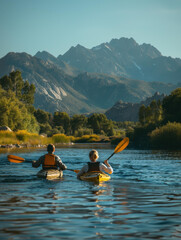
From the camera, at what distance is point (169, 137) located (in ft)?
175

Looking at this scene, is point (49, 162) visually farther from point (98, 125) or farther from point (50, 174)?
point (98, 125)

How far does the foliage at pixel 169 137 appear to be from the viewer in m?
52.6

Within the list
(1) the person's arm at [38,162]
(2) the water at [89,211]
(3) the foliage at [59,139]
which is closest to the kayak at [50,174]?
(1) the person's arm at [38,162]

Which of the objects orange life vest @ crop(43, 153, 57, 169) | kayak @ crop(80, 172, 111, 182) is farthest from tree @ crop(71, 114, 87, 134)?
kayak @ crop(80, 172, 111, 182)

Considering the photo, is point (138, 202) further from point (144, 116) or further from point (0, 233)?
point (144, 116)

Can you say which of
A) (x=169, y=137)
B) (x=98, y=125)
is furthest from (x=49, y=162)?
(x=98, y=125)

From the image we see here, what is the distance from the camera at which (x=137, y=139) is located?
72.7 meters

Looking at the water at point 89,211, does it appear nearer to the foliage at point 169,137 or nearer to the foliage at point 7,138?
the foliage at point 169,137

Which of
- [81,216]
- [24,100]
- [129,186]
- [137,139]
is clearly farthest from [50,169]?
[24,100]

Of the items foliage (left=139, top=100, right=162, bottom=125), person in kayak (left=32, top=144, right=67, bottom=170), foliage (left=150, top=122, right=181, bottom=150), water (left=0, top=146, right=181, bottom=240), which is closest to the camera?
water (left=0, top=146, right=181, bottom=240)

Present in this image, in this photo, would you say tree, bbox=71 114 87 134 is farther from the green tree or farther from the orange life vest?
the orange life vest

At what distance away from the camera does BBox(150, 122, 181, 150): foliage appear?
5262cm

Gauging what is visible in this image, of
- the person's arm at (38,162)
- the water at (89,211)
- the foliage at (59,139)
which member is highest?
the foliage at (59,139)

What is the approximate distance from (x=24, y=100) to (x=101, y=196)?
13137cm
